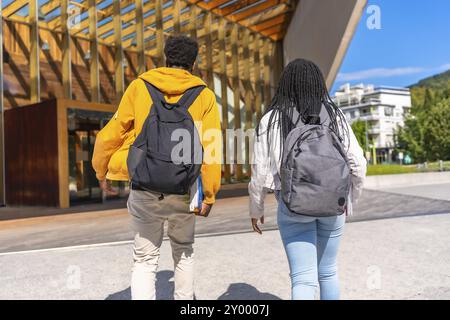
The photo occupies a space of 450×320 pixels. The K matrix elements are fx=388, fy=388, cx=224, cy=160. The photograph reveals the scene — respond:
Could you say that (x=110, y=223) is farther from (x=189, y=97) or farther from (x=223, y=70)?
(x=223, y=70)

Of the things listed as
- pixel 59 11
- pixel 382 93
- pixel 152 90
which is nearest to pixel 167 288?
pixel 152 90

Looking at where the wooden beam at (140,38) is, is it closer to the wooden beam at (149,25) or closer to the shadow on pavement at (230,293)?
the wooden beam at (149,25)

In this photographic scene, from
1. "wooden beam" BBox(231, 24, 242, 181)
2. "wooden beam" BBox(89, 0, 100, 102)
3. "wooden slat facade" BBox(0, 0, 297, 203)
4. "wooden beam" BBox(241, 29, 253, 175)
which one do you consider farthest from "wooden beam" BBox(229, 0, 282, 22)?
"wooden beam" BBox(89, 0, 100, 102)

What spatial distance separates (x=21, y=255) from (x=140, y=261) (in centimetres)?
333

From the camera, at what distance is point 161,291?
10.1 feet

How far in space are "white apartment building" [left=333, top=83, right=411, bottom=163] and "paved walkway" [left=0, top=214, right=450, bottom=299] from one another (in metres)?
74.2

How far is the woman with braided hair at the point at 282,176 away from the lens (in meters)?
1.87

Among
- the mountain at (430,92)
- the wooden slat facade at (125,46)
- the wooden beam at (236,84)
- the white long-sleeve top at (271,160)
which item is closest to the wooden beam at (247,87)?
the wooden slat facade at (125,46)

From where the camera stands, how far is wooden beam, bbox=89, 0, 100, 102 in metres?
13.1

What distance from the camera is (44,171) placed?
32.5 feet

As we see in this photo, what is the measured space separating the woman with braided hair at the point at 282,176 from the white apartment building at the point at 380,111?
77.0 meters

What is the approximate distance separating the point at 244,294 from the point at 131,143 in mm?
1560

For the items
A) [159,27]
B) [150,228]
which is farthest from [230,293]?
[159,27]
